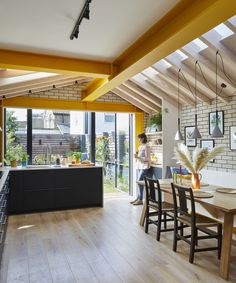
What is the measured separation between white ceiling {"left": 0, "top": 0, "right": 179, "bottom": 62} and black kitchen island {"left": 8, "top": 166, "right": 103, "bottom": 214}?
2.68 meters

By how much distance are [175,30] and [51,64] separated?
1.88 m

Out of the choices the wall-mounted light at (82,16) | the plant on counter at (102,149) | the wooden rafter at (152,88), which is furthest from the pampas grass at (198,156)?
the plant on counter at (102,149)

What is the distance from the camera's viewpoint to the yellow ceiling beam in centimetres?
223

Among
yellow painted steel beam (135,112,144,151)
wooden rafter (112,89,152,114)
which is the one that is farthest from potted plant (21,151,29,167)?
yellow painted steel beam (135,112,144,151)

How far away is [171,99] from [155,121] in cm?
74

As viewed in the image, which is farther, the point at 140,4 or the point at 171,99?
the point at 171,99

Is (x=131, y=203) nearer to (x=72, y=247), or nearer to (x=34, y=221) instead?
(x=34, y=221)

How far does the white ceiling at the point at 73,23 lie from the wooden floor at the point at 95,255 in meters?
2.70

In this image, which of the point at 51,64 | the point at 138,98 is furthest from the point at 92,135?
the point at 51,64

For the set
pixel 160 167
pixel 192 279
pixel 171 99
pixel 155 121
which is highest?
pixel 171 99

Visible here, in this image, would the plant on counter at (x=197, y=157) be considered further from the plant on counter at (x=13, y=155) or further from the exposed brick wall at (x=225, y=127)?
the plant on counter at (x=13, y=155)

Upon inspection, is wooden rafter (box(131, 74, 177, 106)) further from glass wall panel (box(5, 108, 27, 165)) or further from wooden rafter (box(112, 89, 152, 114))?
glass wall panel (box(5, 108, 27, 165))

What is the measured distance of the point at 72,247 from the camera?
11.6 ft

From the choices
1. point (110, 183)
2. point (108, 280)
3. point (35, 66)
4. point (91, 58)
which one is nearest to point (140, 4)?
point (91, 58)
